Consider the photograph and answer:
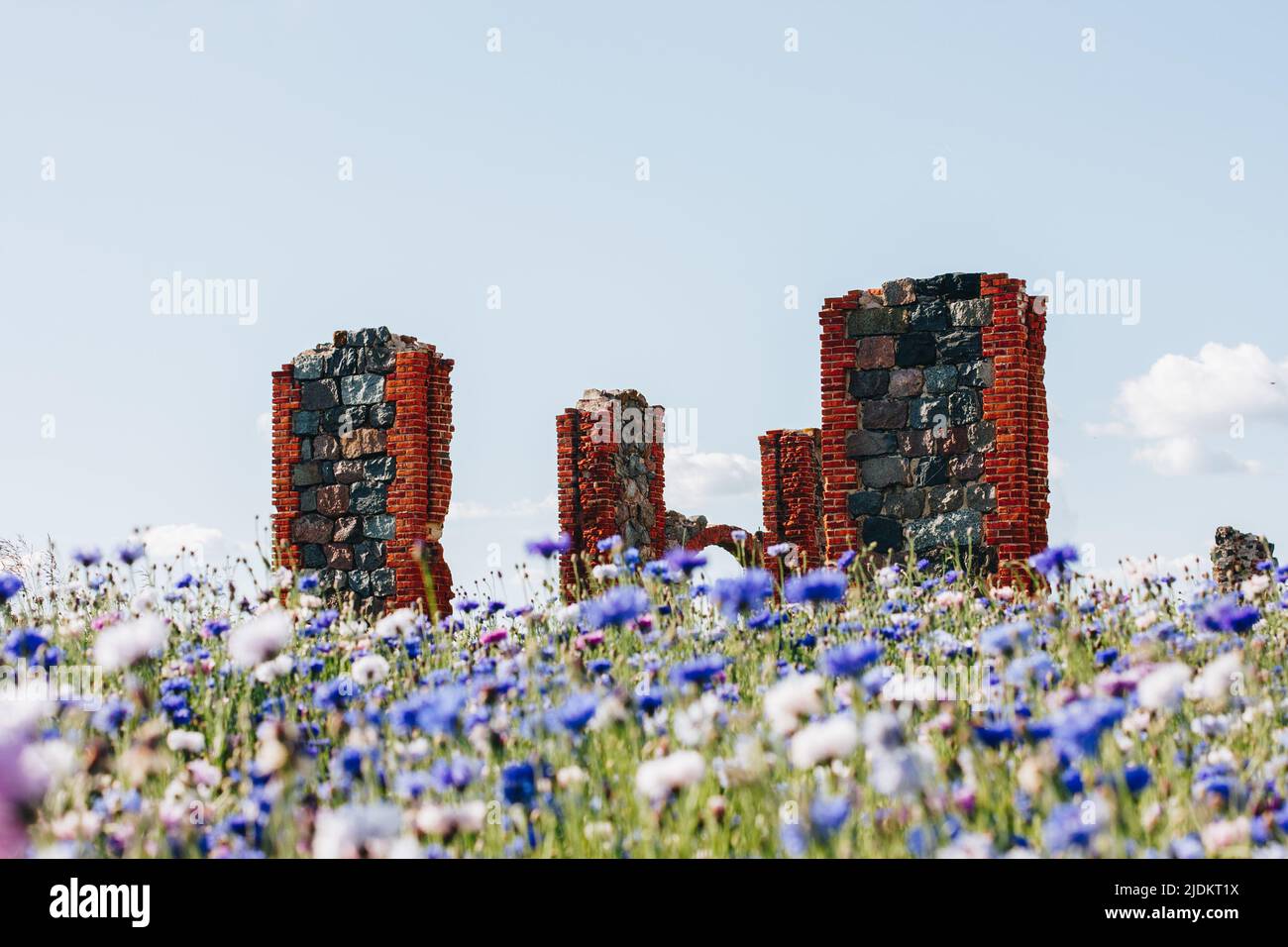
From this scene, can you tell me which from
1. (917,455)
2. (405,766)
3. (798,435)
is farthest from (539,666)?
(798,435)

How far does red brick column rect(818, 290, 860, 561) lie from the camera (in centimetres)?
1178

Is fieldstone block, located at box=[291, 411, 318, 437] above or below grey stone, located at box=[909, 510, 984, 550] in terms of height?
above

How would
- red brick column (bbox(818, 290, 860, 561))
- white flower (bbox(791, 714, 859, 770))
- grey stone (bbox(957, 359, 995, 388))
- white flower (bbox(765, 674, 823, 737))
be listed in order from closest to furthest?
white flower (bbox(791, 714, 859, 770))
white flower (bbox(765, 674, 823, 737))
grey stone (bbox(957, 359, 995, 388))
red brick column (bbox(818, 290, 860, 561))

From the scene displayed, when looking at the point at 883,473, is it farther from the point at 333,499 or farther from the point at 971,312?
→ the point at 333,499

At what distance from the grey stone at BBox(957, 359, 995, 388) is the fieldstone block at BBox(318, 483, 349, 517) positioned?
260 inches

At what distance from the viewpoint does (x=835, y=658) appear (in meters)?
2.62

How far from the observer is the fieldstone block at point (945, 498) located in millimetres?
11438

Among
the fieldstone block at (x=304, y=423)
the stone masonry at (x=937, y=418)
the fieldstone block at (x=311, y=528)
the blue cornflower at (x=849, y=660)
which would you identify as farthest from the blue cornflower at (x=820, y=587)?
the fieldstone block at (x=304, y=423)

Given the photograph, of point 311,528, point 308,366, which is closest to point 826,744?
point 311,528

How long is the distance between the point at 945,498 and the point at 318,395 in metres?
6.91

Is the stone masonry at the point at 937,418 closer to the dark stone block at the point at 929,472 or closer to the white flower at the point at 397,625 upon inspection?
the dark stone block at the point at 929,472

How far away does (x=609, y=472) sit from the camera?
16422 millimetres

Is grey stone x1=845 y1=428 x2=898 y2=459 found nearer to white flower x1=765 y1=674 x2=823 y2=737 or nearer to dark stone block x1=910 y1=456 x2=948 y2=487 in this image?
dark stone block x1=910 y1=456 x2=948 y2=487

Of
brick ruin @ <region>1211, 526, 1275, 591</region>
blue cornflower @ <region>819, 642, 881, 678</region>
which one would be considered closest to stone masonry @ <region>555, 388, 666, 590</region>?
brick ruin @ <region>1211, 526, 1275, 591</region>
